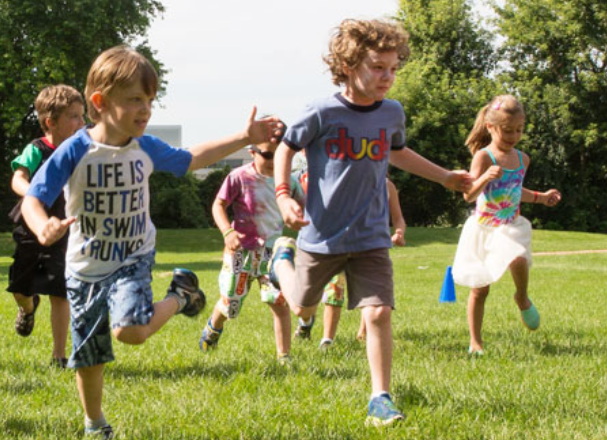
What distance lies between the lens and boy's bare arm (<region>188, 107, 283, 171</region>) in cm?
380

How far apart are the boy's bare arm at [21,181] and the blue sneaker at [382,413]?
264 cm

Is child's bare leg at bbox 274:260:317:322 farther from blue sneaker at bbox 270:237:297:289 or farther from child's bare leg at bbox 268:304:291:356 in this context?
child's bare leg at bbox 268:304:291:356

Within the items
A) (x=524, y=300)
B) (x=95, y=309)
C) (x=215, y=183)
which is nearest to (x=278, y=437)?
(x=95, y=309)

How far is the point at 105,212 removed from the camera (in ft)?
11.6

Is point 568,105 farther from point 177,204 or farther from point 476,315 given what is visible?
point 476,315

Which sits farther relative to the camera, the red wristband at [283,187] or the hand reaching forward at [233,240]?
the hand reaching forward at [233,240]

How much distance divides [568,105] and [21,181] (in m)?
40.9

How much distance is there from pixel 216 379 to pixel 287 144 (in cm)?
162

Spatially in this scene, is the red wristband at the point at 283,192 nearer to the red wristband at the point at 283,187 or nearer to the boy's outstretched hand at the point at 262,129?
the red wristband at the point at 283,187

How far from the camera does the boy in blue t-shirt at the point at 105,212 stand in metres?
3.48

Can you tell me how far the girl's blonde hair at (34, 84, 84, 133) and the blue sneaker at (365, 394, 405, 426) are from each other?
3.04 m

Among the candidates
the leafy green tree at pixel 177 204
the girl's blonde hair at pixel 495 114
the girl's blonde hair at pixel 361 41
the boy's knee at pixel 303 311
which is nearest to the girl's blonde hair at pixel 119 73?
the girl's blonde hair at pixel 361 41

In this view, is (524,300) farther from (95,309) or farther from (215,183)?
(215,183)

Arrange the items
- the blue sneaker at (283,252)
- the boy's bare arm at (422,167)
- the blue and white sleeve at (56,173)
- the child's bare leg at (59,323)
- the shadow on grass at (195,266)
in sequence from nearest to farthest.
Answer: the blue and white sleeve at (56,173), the boy's bare arm at (422,167), the blue sneaker at (283,252), the child's bare leg at (59,323), the shadow on grass at (195,266)
